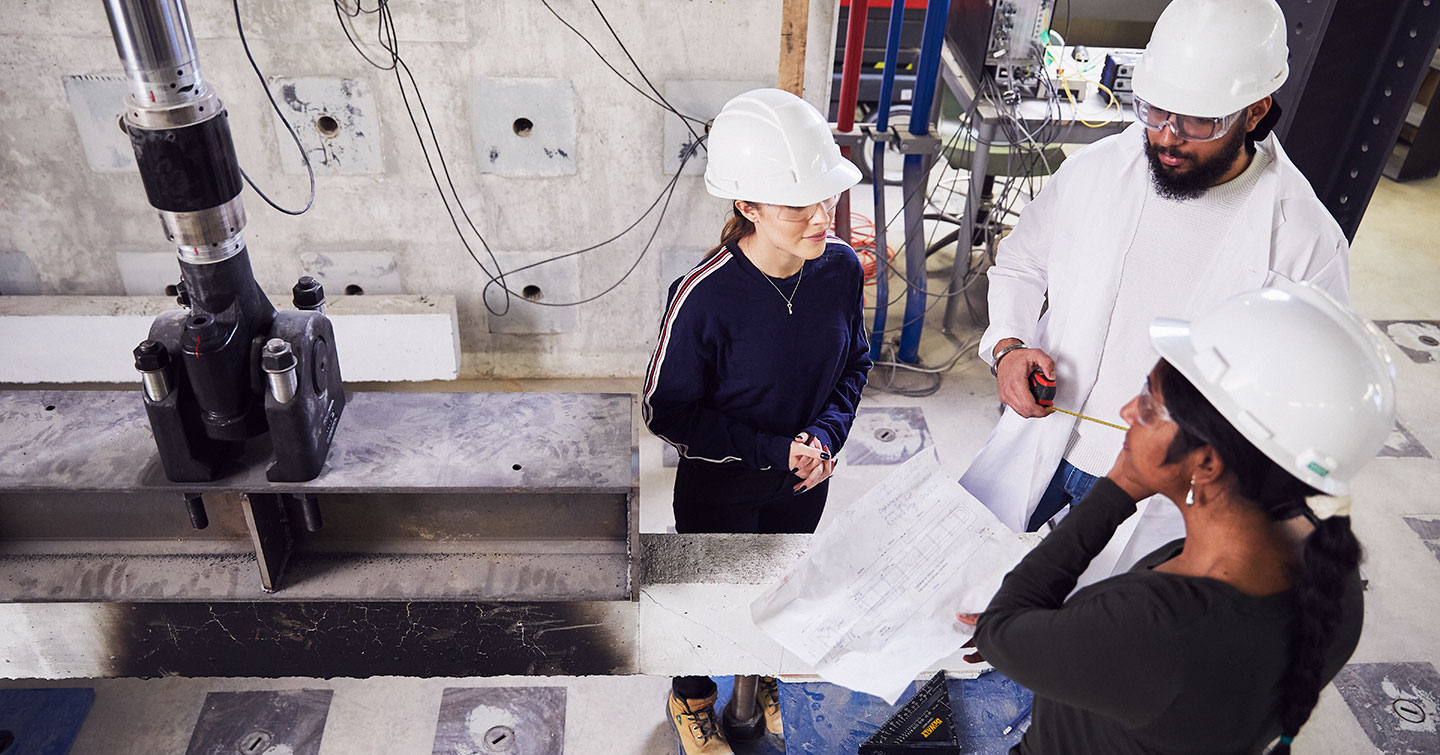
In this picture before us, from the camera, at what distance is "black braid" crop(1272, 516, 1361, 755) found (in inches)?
47.9

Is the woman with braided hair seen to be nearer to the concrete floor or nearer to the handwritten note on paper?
the handwritten note on paper

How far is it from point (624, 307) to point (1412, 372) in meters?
3.67

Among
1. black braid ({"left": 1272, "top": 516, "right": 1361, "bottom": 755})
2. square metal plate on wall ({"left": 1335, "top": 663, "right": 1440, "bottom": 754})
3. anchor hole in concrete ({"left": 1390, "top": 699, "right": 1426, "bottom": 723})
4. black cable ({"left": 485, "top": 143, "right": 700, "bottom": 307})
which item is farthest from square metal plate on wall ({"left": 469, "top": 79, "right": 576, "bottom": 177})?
anchor hole in concrete ({"left": 1390, "top": 699, "right": 1426, "bottom": 723})

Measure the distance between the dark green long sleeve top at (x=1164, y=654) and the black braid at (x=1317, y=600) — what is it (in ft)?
0.06

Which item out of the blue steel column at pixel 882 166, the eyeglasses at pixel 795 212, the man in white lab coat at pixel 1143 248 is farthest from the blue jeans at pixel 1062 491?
the blue steel column at pixel 882 166

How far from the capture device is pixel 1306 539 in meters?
1.26

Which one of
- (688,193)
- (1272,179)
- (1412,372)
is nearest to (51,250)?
(688,193)

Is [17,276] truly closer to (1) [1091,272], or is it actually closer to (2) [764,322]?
(2) [764,322]

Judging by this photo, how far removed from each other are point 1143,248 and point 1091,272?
0.38 ft

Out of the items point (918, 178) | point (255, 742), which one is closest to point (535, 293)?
point (918, 178)

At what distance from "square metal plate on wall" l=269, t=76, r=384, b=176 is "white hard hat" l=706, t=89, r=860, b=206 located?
79.0 inches

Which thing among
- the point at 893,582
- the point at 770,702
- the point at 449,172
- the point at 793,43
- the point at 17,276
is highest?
the point at 793,43

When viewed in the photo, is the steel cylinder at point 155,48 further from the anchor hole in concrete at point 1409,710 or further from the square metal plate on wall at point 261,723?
the anchor hole in concrete at point 1409,710

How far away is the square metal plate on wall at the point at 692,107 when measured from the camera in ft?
11.5
